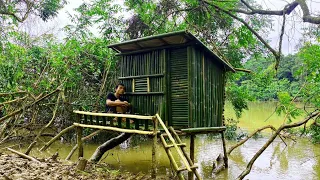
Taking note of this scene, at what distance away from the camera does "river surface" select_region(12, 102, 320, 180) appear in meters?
10.5

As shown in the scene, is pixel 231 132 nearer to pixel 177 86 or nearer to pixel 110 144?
pixel 110 144

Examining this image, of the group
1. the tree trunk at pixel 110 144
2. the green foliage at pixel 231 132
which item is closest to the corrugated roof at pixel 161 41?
the tree trunk at pixel 110 144

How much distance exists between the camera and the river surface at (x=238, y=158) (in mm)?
10508

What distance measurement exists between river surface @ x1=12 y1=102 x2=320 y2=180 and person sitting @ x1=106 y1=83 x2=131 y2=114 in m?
2.36

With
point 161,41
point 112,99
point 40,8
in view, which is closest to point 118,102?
point 112,99

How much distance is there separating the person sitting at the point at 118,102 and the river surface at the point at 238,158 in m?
2.36

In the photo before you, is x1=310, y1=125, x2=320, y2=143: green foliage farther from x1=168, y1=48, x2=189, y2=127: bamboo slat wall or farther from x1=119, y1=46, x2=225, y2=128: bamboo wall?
x1=168, y1=48, x2=189, y2=127: bamboo slat wall

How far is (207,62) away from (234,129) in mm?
9671

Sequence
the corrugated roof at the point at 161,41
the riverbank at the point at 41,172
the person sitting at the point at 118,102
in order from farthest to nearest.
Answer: the person sitting at the point at 118,102 < the corrugated roof at the point at 161,41 < the riverbank at the point at 41,172

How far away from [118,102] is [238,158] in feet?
21.3

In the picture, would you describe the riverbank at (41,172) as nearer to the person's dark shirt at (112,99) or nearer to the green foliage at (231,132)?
the person's dark shirt at (112,99)

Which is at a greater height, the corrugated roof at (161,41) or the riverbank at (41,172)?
the corrugated roof at (161,41)

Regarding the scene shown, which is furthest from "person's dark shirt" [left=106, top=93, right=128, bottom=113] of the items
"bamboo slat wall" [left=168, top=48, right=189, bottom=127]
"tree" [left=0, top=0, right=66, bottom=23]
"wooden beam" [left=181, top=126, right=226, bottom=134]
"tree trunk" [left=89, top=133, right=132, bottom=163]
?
"tree" [left=0, top=0, right=66, bottom=23]

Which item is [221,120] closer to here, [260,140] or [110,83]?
[110,83]
